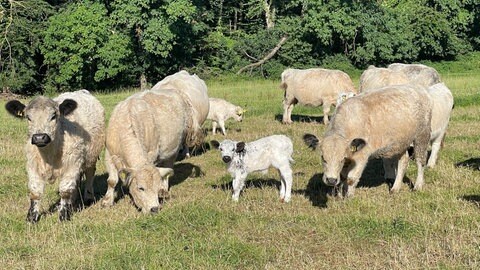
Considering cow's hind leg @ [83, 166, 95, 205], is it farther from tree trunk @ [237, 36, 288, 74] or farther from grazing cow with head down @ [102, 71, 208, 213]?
tree trunk @ [237, 36, 288, 74]

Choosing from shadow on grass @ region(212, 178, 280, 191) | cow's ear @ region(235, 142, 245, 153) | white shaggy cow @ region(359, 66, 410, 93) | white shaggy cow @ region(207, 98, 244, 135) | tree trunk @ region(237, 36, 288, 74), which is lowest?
tree trunk @ region(237, 36, 288, 74)

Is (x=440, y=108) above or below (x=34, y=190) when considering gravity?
above

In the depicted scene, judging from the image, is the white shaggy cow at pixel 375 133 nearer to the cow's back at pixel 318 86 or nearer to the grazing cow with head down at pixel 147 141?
the grazing cow with head down at pixel 147 141

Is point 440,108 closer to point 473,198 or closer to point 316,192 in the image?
point 473,198

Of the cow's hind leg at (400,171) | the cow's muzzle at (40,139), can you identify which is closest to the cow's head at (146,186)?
the cow's muzzle at (40,139)

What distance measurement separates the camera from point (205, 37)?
1886 inches

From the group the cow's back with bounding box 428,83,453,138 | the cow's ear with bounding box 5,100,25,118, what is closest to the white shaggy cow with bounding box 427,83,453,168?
the cow's back with bounding box 428,83,453,138

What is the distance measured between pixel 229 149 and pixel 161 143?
1668 millimetres

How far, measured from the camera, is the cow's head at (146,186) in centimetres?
859

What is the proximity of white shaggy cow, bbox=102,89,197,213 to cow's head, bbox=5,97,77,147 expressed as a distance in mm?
1322

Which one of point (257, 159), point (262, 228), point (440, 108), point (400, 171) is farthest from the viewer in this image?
point (440, 108)

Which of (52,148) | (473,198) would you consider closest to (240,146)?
(52,148)

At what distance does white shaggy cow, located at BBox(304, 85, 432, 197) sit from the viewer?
28.1 feet

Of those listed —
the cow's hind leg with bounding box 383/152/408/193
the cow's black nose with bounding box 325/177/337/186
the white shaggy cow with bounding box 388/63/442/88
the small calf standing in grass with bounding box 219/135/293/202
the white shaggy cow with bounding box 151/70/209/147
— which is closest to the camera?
the cow's black nose with bounding box 325/177/337/186
